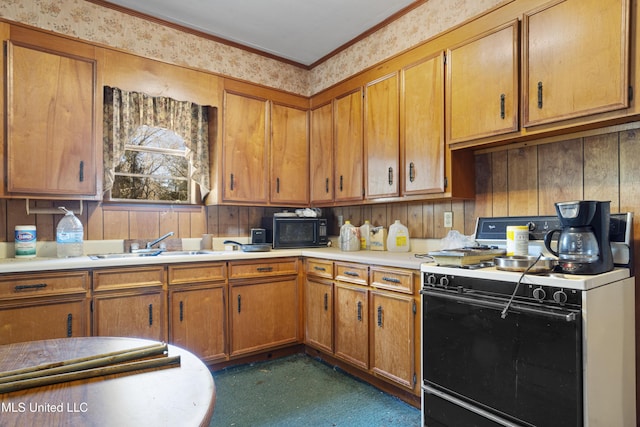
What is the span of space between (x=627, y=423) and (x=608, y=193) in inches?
43.1

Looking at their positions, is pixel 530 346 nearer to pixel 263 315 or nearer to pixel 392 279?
pixel 392 279

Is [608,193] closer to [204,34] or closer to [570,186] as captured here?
[570,186]

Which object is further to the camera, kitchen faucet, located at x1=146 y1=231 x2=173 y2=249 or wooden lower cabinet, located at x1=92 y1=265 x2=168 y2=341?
kitchen faucet, located at x1=146 y1=231 x2=173 y2=249

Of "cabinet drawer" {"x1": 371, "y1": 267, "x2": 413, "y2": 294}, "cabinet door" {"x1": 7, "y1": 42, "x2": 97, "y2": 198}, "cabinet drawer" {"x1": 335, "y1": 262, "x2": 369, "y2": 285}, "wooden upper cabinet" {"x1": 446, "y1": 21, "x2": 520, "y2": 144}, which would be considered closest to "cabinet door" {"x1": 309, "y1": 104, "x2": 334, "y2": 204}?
"cabinet drawer" {"x1": 335, "y1": 262, "x2": 369, "y2": 285}

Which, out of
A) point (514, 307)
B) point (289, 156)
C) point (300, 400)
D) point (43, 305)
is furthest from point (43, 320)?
point (514, 307)

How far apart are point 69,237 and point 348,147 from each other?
2178 mm

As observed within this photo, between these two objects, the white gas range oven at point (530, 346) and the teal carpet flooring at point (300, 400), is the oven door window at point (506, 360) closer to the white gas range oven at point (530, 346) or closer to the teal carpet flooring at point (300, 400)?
the white gas range oven at point (530, 346)

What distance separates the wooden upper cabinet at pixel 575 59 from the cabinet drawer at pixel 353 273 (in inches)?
51.9

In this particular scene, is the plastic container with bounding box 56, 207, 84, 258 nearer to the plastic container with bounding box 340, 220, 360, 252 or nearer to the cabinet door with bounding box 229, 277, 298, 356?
the cabinet door with bounding box 229, 277, 298, 356

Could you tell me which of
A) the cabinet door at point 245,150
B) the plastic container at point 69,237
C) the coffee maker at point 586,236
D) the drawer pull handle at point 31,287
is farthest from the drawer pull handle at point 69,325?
the coffee maker at point 586,236

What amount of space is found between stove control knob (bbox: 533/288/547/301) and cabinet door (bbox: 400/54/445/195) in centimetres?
103

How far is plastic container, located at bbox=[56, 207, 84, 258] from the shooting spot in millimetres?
2545

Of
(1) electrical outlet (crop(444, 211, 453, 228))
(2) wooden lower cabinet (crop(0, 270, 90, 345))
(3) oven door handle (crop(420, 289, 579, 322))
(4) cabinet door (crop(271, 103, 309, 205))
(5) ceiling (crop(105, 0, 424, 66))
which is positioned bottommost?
(2) wooden lower cabinet (crop(0, 270, 90, 345))

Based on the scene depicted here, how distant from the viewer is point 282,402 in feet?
7.60
